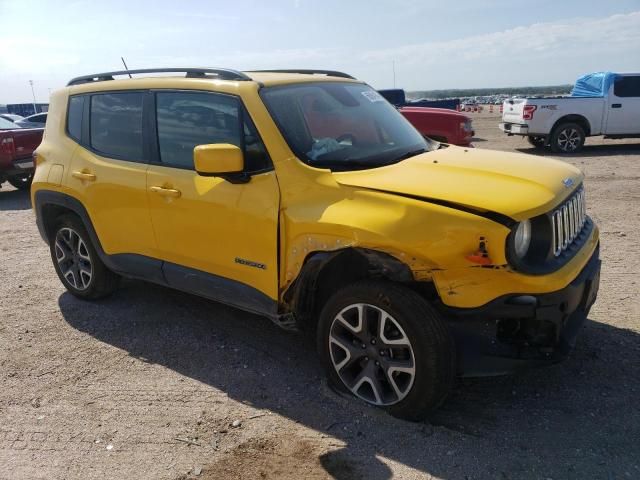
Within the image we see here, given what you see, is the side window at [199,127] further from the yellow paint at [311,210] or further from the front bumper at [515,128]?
the front bumper at [515,128]

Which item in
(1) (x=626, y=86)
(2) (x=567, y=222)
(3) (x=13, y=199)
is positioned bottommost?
(3) (x=13, y=199)

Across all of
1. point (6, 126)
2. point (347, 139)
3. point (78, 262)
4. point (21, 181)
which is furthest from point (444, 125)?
point (6, 126)

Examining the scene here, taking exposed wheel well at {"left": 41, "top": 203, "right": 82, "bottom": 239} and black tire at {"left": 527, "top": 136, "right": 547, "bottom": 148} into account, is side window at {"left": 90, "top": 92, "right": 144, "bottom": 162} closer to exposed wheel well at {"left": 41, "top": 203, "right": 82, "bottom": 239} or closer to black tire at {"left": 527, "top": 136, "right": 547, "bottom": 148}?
exposed wheel well at {"left": 41, "top": 203, "right": 82, "bottom": 239}

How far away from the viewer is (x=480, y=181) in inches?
122

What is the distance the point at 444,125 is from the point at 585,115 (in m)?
5.35

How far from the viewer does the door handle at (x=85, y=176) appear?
4427 mm

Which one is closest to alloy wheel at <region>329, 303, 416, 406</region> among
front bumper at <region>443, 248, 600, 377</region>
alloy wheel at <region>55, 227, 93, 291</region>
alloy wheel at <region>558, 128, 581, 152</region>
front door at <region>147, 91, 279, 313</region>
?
front bumper at <region>443, 248, 600, 377</region>

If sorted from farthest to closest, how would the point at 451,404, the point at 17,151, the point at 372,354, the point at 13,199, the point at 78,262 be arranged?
the point at 13,199 < the point at 17,151 < the point at 78,262 < the point at 451,404 < the point at 372,354

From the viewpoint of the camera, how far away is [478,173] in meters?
3.23

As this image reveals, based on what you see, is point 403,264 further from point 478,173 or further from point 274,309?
point 274,309

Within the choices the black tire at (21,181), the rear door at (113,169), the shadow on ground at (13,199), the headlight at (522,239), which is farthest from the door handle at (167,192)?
the black tire at (21,181)

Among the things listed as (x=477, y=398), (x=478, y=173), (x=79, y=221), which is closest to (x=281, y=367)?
(x=477, y=398)

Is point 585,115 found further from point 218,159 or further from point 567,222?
point 218,159

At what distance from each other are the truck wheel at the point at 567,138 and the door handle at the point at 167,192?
40.2ft
